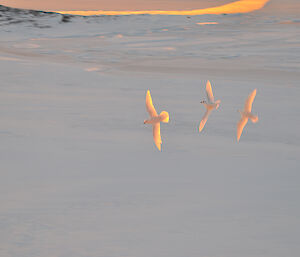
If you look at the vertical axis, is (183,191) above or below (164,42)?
above

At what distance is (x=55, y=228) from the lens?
430cm

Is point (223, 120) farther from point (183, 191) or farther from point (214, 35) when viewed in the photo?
point (214, 35)

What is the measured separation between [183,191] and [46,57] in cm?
1044

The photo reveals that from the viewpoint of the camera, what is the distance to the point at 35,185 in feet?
17.1

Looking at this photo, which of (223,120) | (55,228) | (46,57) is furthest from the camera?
(46,57)

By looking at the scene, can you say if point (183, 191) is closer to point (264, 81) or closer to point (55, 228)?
point (55, 228)

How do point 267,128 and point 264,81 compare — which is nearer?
point 267,128

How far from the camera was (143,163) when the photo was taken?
5.98 metres

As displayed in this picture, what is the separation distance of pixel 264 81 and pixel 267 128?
3942 mm

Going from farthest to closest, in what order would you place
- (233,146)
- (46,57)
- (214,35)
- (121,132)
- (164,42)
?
(214,35), (164,42), (46,57), (121,132), (233,146)

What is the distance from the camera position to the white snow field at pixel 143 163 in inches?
165

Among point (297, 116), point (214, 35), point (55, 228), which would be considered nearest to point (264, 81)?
point (297, 116)

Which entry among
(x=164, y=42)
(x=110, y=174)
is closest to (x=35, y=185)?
(x=110, y=174)

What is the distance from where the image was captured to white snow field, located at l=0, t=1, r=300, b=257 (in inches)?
165
